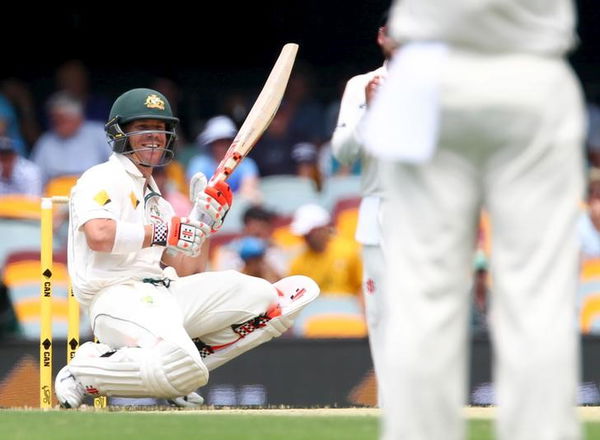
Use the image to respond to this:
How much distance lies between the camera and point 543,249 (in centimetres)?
298

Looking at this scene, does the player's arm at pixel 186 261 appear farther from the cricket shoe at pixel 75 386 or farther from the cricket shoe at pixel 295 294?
the cricket shoe at pixel 75 386

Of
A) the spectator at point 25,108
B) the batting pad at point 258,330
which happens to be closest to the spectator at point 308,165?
the spectator at point 25,108

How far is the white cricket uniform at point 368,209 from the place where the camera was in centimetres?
524

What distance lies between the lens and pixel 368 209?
5.32 m

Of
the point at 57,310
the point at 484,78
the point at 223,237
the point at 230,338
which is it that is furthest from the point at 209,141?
the point at 484,78

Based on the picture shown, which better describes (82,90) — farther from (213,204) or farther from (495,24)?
(495,24)

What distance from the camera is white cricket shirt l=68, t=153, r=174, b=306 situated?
570 cm

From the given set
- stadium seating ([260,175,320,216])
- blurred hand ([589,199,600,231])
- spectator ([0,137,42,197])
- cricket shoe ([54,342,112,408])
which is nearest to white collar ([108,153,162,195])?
cricket shoe ([54,342,112,408])

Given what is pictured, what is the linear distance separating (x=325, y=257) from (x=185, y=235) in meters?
2.55

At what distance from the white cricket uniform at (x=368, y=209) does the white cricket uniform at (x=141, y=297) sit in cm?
76

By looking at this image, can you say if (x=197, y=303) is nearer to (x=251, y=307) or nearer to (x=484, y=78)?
(x=251, y=307)

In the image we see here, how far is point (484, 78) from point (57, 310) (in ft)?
17.4

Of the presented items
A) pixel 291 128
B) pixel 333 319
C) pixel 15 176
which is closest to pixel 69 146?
pixel 15 176

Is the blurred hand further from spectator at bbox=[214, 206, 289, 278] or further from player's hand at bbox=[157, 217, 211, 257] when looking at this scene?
player's hand at bbox=[157, 217, 211, 257]
